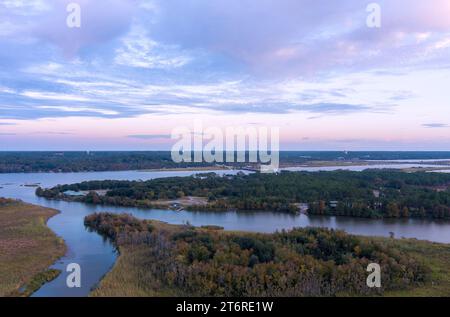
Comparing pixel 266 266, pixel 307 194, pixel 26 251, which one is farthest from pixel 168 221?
pixel 307 194

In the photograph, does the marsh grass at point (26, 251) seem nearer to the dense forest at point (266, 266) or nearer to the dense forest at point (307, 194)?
A: the dense forest at point (266, 266)

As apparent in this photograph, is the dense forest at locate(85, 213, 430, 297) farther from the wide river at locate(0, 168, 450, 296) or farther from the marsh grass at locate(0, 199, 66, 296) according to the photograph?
the marsh grass at locate(0, 199, 66, 296)

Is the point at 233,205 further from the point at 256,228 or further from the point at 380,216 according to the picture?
the point at 380,216

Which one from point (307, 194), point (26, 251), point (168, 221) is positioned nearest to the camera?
point (26, 251)

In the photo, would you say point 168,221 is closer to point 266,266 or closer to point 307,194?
point 266,266

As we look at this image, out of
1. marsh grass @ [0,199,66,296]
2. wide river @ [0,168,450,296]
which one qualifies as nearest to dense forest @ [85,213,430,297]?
wide river @ [0,168,450,296]
